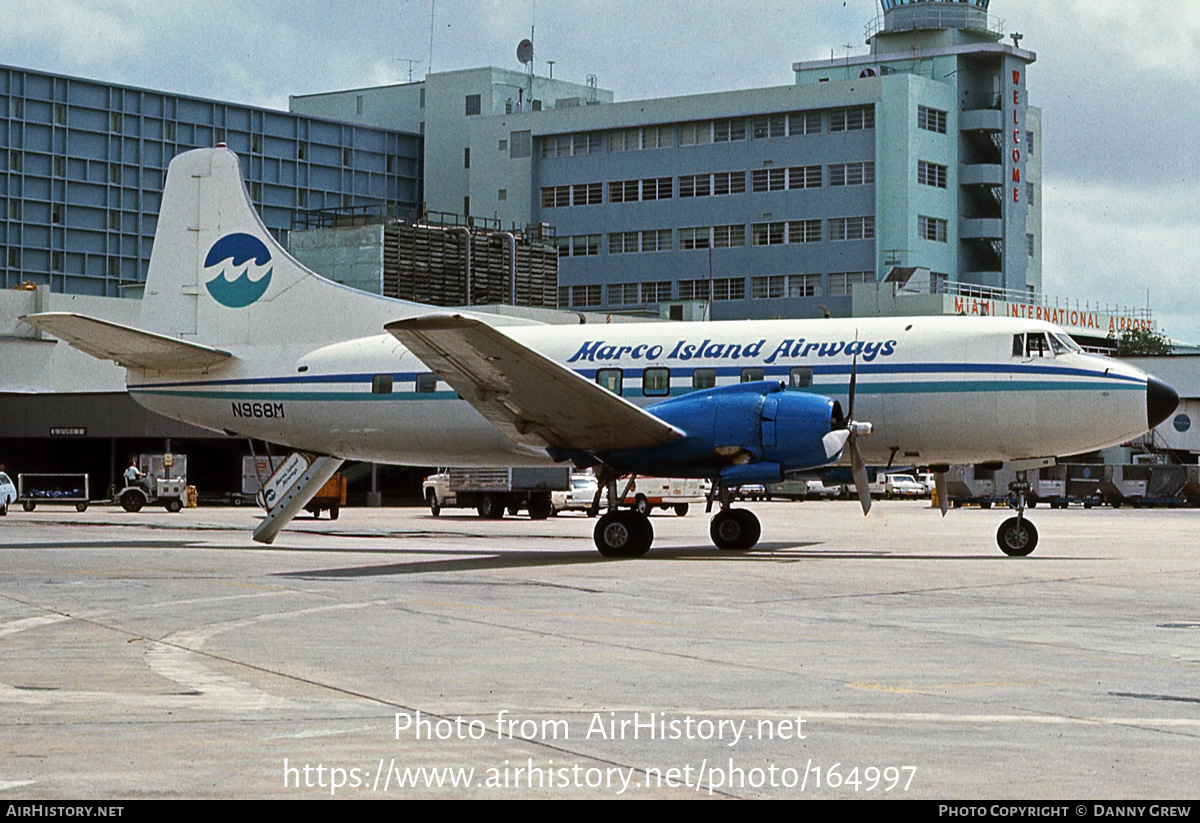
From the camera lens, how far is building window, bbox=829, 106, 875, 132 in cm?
10456

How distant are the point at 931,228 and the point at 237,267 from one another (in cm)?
8065

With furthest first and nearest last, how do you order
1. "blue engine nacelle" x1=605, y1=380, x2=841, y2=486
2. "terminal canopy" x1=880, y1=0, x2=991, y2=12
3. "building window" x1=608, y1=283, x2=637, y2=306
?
"building window" x1=608, y1=283, x2=637, y2=306
"terminal canopy" x1=880, y1=0, x2=991, y2=12
"blue engine nacelle" x1=605, y1=380, x2=841, y2=486

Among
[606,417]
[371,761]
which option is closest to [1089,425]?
[606,417]

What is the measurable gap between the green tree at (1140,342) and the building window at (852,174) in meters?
21.9

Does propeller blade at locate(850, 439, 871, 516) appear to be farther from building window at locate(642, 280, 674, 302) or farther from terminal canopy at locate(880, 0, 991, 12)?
terminal canopy at locate(880, 0, 991, 12)

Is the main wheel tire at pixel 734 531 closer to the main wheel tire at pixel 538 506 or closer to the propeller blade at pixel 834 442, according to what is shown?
the propeller blade at pixel 834 442

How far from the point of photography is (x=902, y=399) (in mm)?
26750

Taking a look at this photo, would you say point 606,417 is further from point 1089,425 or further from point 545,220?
point 545,220

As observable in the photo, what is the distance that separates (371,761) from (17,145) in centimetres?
11752

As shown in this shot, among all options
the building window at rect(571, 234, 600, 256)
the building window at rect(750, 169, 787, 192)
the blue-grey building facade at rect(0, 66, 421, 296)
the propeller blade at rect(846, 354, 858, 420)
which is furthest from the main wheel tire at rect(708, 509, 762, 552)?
the blue-grey building facade at rect(0, 66, 421, 296)

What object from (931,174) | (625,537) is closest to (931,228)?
(931,174)

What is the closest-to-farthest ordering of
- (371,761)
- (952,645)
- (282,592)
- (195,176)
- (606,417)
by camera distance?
(371,761), (952,645), (282,592), (606,417), (195,176)

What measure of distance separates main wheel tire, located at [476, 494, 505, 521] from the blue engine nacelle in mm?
28444

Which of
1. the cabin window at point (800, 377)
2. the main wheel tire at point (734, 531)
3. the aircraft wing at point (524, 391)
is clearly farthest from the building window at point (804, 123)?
the aircraft wing at point (524, 391)
